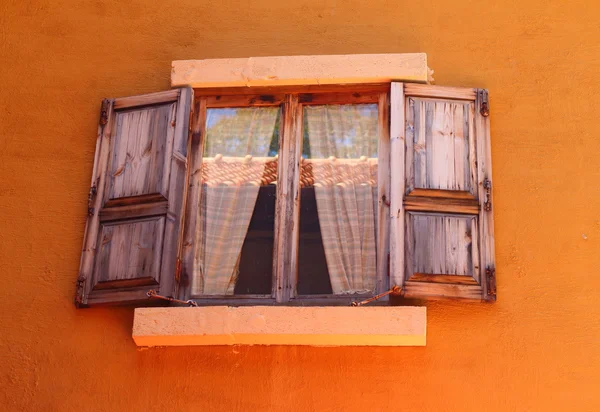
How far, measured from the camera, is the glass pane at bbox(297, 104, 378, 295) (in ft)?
19.3

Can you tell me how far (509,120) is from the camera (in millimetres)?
6113

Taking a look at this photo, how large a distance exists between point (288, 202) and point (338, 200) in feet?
0.96

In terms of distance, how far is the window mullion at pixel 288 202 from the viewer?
5.85m

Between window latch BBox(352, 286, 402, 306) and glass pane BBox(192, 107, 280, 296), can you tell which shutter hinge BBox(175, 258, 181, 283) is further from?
window latch BBox(352, 286, 402, 306)

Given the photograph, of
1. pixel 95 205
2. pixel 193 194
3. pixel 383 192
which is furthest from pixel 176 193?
pixel 383 192

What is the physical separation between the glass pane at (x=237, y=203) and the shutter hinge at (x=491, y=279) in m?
1.21

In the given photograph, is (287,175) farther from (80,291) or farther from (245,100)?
(80,291)

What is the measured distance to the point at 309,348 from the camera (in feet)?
18.3

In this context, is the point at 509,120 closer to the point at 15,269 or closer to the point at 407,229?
the point at 407,229

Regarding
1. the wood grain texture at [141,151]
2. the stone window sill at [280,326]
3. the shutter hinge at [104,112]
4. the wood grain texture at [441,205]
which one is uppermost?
the shutter hinge at [104,112]

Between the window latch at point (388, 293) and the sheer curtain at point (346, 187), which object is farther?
the sheer curtain at point (346, 187)

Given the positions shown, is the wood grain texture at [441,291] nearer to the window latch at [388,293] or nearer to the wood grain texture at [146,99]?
the window latch at [388,293]

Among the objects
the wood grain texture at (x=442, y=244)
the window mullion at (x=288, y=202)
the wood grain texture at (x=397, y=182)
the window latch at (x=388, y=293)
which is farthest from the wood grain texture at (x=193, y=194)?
the wood grain texture at (x=442, y=244)

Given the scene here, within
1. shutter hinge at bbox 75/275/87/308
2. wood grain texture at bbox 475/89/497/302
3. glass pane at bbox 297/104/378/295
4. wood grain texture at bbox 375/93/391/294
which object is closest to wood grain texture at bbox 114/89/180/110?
glass pane at bbox 297/104/378/295
